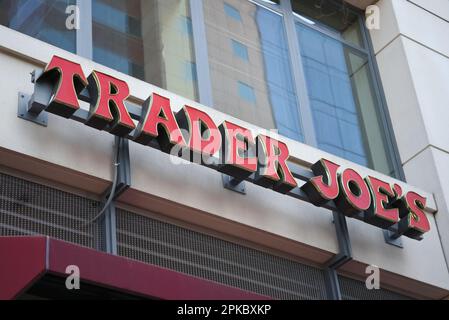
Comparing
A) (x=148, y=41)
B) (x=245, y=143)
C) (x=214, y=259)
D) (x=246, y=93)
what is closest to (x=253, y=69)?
(x=246, y=93)

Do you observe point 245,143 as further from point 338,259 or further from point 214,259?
point 338,259

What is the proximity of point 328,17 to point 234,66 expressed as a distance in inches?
118

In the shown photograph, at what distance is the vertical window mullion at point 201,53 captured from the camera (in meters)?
11.7

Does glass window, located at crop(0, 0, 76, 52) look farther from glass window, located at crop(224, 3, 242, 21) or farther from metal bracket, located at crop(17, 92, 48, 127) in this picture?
glass window, located at crop(224, 3, 242, 21)

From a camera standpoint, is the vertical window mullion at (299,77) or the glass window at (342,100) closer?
the vertical window mullion at (299,77)

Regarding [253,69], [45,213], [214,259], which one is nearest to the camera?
[45,213]

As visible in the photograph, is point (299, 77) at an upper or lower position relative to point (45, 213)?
upper

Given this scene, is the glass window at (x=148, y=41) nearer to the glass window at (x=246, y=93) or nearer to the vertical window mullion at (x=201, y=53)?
the vertical window mullion at (x=201, y=53)

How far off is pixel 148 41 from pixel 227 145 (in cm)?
194

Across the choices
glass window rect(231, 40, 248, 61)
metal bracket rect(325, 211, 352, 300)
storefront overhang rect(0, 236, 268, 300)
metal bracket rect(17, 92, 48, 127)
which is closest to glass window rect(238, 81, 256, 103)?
glass window rect(231, 40, 248, 61)

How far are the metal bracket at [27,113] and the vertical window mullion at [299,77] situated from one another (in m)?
4.28

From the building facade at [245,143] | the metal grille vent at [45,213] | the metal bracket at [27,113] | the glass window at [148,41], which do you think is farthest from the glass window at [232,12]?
the metal grille vent at [45,213]

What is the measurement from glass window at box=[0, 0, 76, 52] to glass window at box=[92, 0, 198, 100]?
1.28 feet

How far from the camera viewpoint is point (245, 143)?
10.7 metres
